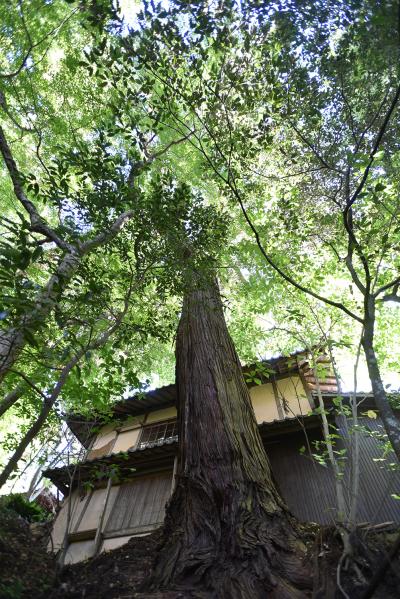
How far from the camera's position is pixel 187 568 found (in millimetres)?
2668

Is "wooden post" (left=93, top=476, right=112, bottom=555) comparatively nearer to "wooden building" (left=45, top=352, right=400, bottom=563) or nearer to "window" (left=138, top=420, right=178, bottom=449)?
"wooden building" (left=45, top=352, right=400, bottom=563)

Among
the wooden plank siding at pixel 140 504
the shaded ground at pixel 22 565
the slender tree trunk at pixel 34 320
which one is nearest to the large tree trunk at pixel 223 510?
the shaded ground at pixel 22 565

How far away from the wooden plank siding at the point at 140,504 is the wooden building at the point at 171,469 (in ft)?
0.07

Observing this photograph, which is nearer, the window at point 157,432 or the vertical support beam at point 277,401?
the vertical support beam at point 277,401

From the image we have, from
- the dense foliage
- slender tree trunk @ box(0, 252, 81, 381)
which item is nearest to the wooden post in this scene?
the dense foliage

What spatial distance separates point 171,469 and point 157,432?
5.07 ft

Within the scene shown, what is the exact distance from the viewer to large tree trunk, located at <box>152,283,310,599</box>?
2.50 metres

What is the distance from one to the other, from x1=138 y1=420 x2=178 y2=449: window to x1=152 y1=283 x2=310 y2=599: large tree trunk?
17.4 feet

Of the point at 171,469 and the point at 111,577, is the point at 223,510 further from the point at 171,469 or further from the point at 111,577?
the point at 171,469

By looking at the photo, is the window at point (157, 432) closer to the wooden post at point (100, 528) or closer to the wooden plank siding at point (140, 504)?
the wooden plank siding at point (140, 504)

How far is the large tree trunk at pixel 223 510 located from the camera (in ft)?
8.21

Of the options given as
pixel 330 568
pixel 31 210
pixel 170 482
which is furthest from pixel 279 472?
pixel 31 210

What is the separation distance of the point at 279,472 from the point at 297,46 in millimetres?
7245

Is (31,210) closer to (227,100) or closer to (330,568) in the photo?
(227,100)
